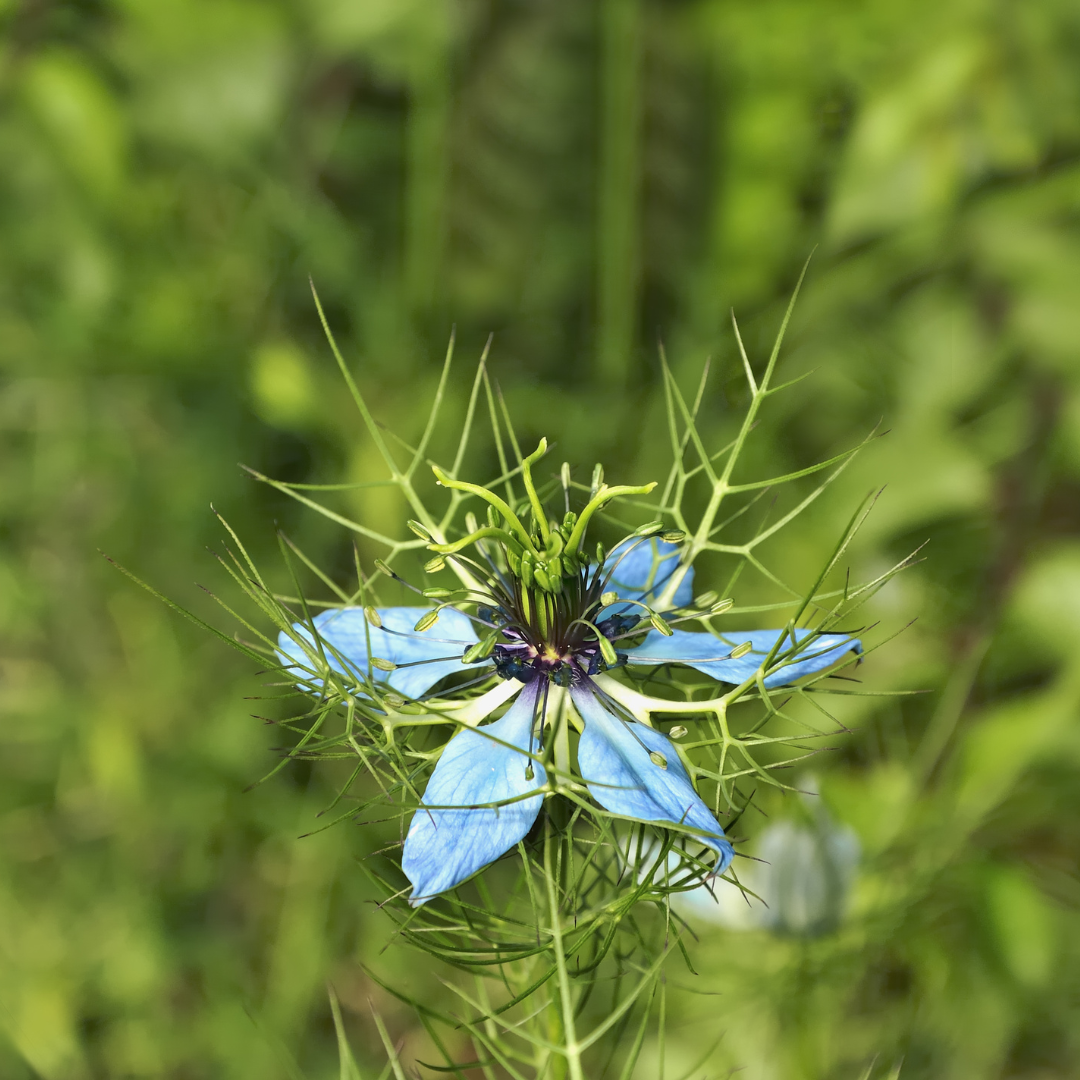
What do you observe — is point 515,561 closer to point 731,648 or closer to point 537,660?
point 537,660

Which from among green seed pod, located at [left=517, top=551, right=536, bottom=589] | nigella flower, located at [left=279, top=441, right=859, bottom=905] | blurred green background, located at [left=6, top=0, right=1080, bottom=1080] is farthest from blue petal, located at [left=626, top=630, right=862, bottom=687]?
blurred green background, located at [left=6, top=0, right=1080, bottom=1080]

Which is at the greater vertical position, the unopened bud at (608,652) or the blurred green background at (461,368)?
the blurred green background at (461,368)

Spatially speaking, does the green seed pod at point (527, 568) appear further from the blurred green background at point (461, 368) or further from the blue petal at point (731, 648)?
the blurred green background at point (461, 368)

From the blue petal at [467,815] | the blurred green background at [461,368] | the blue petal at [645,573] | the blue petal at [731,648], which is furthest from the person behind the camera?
the blurred green background at [461,368]

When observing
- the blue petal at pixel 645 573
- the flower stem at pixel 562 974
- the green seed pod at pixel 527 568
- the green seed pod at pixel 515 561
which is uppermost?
Result: the blue petal at pixel 645 573

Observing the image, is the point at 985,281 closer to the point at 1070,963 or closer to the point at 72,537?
the point at 1070,963

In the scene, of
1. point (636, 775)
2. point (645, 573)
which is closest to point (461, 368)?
point (645, 573)

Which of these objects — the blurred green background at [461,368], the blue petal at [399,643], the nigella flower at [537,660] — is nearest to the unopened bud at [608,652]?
the nigella flower at [537,660]

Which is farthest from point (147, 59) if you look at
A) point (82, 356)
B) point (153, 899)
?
point (153, 899)
